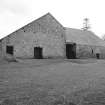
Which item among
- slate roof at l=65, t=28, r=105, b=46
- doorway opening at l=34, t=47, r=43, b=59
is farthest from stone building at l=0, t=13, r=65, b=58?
slate roof at l=65, t=28, r=105, b=46

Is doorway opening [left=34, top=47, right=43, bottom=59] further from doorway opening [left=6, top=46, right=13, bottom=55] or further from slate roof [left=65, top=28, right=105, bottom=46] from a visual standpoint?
slate roof [left=65, top=28, right=105, bottom=46]

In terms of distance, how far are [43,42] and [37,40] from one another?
1204 millimetres

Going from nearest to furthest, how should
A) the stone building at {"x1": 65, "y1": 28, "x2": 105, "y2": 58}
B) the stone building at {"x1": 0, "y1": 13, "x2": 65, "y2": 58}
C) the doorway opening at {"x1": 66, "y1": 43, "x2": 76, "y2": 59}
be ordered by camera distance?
the stone building at {"x1": 0, "y1": 13, "x2": 65, "y2": 58}, the stone building at {"x1": 65, "y1": 28, "x2": 105, "y2": 58}, the doorway opening at {"x1": 66, "y1": 43, "x2": 76, "y2": 59}

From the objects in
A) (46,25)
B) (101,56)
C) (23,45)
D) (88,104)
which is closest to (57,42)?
(46,25)

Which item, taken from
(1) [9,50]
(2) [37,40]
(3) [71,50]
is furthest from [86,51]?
(1) [9,50]

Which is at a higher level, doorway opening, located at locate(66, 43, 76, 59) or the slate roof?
the slate roof

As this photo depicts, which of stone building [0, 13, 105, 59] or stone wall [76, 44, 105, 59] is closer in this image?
stone building [0, 13, 105, 59]

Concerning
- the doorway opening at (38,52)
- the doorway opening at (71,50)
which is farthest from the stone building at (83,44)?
the doorway opening at (38,52)

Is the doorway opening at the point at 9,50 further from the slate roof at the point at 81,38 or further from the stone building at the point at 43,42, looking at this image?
the slate roof at the point at 81,38

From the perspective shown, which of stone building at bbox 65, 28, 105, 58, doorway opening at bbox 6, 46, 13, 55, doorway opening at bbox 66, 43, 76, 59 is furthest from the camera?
doorway opening at bbox 66, 43, 76, 59

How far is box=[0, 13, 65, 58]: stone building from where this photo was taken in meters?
22.9

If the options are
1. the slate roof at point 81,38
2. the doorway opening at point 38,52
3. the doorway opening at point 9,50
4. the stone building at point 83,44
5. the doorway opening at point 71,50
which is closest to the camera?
the doorway opening at point 9,50

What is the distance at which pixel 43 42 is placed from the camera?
2519 centimetres

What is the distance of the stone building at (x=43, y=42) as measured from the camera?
23.0 metres
